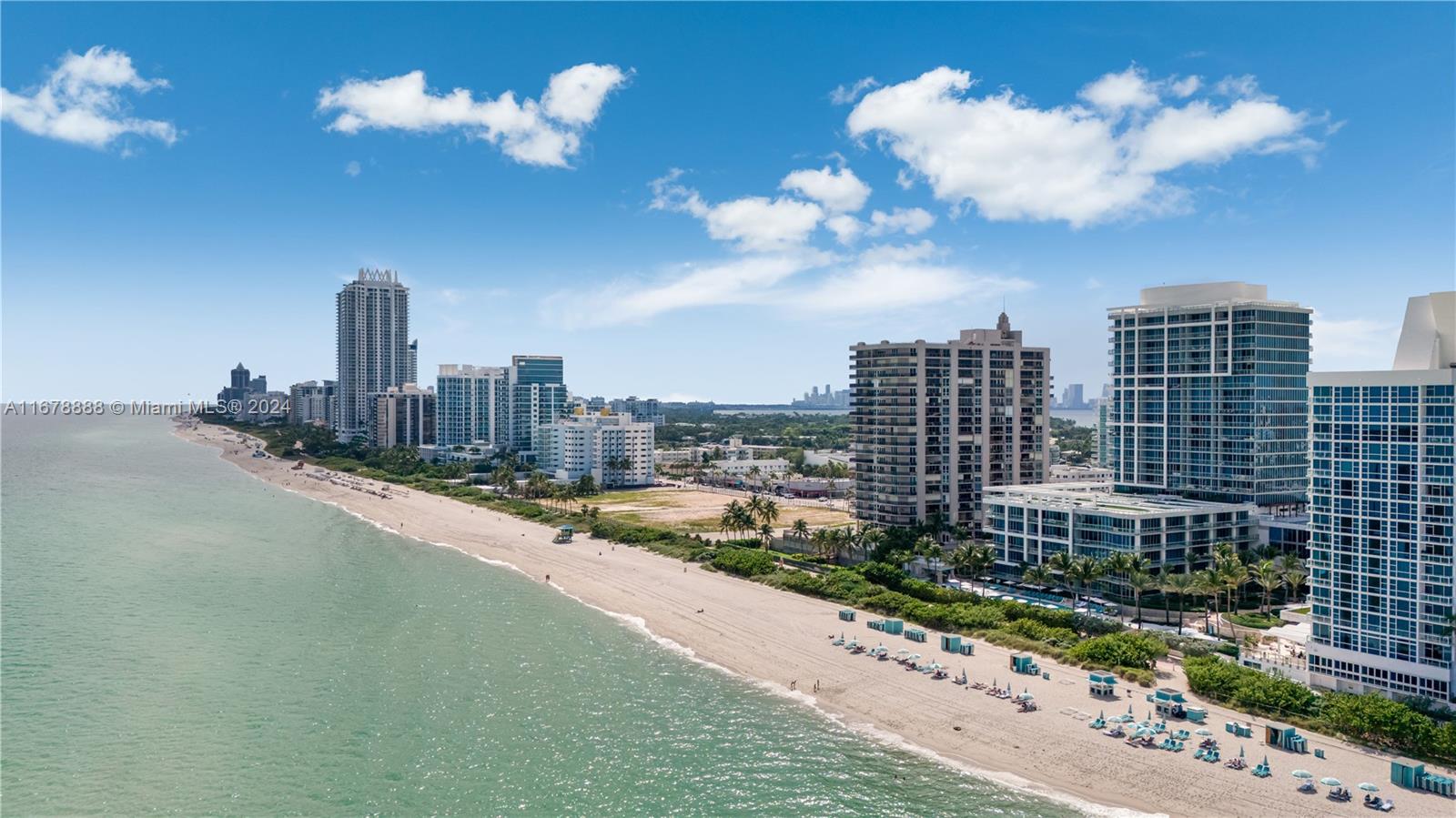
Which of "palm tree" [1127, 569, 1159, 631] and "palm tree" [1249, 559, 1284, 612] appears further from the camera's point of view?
"palm tree" [1127, 569, 1159, 631]

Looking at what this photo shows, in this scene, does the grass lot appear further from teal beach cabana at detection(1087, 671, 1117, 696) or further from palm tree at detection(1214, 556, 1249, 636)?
teal beach cabana at detection(1087, 671, 1117, 696)

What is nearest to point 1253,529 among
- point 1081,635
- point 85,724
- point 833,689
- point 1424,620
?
point 1081,635

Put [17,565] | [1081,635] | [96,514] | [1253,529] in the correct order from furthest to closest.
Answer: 1. [96,514]
2. [17,565]
3. [1253,529]
4. [1081,635]

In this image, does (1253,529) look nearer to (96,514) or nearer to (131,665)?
(131,665)

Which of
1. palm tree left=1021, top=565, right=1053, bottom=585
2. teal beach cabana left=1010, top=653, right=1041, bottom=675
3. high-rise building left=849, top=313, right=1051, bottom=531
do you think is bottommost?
teal beach cabana left=1010, top=653, right=1041, bottom=675

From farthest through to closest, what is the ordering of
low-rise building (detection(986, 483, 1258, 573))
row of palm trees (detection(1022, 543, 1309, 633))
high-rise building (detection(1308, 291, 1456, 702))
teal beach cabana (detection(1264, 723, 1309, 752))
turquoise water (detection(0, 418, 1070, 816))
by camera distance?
low-rise building (detection(986, 483, 1258, 573))
row of palm trees (detection(1022, 543, 1309, 633))
high-rise building (detection(1308, 291, 1456, 702))
teal beach cabana (detection(1264, 723, 1309, 752))
turquoise water (detection(0, 418, 1070, 816))

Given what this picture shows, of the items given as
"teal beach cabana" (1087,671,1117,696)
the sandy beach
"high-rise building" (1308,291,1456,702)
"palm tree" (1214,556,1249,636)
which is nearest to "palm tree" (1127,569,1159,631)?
"palm tree" (1214,556,1249,636)

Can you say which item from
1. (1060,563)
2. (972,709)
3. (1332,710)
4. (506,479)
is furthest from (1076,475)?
(972,709)
